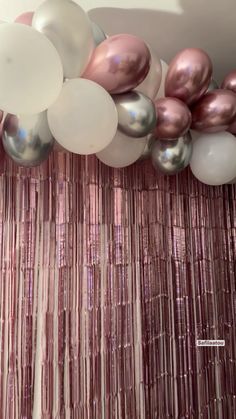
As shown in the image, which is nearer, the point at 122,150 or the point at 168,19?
the point at 122,150

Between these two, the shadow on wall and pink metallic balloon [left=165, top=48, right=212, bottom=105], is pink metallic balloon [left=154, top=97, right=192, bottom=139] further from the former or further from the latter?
the shadow on wall

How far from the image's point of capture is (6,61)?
1.13 metres

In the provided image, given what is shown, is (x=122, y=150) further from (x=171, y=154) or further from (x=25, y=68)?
(x=25, y=68)

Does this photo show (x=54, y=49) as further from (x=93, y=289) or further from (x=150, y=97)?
(x=93, y=289)

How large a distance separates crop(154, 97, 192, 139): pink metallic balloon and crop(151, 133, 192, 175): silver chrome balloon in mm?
42

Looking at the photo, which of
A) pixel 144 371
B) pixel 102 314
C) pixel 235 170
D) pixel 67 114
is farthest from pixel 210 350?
pixel 67 114

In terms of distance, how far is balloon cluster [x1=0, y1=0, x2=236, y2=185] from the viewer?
1.17 m

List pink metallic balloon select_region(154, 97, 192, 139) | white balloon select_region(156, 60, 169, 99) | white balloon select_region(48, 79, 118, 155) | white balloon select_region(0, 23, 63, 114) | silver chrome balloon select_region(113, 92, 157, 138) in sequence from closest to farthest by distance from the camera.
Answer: white balloon select_region(0, 23, 63, 114) → white balloon select_region(48, 79, 118, 155) → silver chrome balloon select_region(113, 92, 157, 138) → pink metallic balloon select_region(154, 97, 192, 139) → white balloon select_region(156, 60, 169, 99)

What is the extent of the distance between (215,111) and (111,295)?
71cm

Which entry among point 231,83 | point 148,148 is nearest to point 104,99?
point 148,148

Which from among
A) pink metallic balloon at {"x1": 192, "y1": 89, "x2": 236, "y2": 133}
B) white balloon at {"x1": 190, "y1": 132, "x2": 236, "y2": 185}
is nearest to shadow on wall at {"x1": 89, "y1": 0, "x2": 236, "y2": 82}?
pink metallic balloon at {"x1": 192, "y1": 89, "x2": 236, "y2": 133}

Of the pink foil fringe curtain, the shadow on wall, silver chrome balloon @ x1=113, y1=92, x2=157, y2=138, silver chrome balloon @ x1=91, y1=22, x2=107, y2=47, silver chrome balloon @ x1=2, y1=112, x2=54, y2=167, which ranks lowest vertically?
the pink foil fringe curtain

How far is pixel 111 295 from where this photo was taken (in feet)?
5.32

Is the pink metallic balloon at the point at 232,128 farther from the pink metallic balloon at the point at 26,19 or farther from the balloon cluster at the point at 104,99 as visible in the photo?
the pink metallic balloon at the point at 26,19
